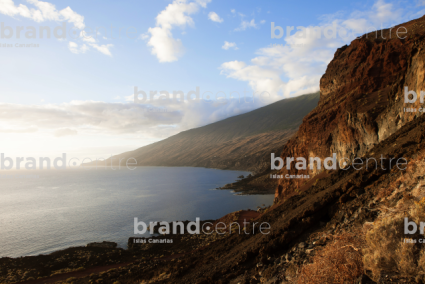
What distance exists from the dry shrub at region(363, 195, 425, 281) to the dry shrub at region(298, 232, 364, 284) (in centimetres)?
36

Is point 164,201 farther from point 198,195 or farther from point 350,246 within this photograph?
point 350,246

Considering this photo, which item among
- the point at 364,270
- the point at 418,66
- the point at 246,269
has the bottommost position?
the point at 246,269

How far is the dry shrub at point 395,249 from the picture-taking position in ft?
15.4

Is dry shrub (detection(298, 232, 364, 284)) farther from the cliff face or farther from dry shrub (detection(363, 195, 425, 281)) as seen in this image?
the cliff face

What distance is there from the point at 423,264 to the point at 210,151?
574 feet

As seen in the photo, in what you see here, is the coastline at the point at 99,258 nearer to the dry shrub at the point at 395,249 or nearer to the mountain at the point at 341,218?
the mountain at the point at 341,218

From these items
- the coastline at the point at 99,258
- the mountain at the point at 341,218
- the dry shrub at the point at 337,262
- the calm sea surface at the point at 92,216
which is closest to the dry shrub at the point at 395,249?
the mountain at the point at 341,218

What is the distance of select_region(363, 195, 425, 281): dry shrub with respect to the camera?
4703mm

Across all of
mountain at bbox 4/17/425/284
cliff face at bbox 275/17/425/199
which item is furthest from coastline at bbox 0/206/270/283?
cliff face at bbox 275/17/425/199

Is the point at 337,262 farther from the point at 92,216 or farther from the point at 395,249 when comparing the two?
the point at 92,216

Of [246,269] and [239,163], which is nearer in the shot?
[246,269]

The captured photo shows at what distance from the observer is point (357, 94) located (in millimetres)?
23562

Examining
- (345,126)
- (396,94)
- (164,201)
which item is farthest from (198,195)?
(396,94)

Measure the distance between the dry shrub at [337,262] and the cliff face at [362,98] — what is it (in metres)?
10.7
